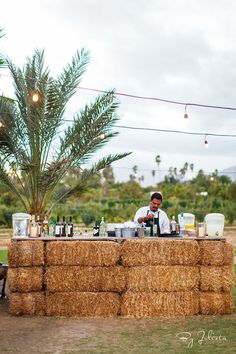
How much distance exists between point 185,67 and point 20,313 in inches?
339

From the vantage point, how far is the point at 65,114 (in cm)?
1259

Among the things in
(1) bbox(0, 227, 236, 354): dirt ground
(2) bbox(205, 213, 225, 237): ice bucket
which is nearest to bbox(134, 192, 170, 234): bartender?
(2) bbox(205, 213, 225, 237): ice bucket

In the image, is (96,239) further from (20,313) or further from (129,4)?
(129,4)

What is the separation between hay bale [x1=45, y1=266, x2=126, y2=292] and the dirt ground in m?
0.37

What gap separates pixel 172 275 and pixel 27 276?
5.77ft

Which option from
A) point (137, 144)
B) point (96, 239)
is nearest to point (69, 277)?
point (96, 239)

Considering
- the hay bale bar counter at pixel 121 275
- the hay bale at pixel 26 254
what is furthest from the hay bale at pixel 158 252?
the hay bale at pixel 26 254

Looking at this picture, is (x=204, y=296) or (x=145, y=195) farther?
(x=145, y=195)

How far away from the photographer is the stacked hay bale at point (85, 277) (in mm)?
7434

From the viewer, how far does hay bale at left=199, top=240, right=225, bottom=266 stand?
7469mm

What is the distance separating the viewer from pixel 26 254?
24.4 ft

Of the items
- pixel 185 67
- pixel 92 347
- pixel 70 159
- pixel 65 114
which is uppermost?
pixel 185 67

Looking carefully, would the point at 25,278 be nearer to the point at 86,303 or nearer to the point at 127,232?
the point at 86,303

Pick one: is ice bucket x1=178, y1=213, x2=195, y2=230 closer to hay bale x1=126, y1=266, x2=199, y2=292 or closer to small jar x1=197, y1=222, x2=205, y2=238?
small jar x1=197, y1=222, x2=205, y2=238
